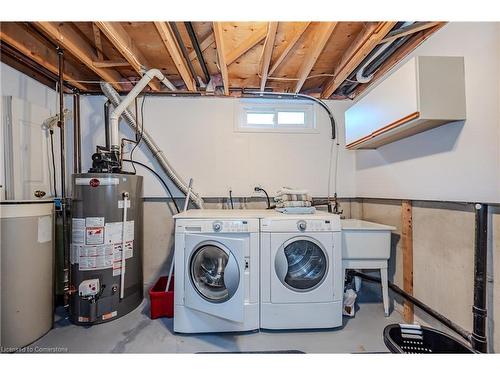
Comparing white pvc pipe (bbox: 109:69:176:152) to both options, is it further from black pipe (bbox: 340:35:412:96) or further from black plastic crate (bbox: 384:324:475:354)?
black plastic crate (bbox: 384:324:475:354)

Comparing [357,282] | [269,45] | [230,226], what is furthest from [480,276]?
[269,45]

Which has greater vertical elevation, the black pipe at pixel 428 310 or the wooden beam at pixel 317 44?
the wooden beam at pixel 317 44

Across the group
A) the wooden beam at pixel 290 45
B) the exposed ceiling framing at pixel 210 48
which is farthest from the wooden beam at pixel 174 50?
the wooden beam at pixel 290 45

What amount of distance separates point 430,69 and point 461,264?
1.36 metres

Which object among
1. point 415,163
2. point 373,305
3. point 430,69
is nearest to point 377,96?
point 430,69

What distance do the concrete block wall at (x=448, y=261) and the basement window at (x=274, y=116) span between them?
4.89ft

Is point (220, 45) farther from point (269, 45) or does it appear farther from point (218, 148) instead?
point (218, 148)

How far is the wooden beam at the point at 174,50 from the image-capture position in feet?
5.54

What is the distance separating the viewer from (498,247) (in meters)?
1.35

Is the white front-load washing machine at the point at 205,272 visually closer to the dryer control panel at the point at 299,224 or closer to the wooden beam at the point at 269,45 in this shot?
the dryer control panel at the point at 299,224

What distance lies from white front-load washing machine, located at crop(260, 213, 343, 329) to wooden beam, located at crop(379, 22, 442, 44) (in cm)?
157

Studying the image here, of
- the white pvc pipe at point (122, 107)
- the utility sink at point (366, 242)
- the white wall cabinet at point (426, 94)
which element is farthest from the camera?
the white pvc pipe at point (122, 107)

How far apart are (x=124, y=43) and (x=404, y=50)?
2501 millimetres

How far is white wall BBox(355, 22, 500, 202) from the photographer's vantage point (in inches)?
53.8
